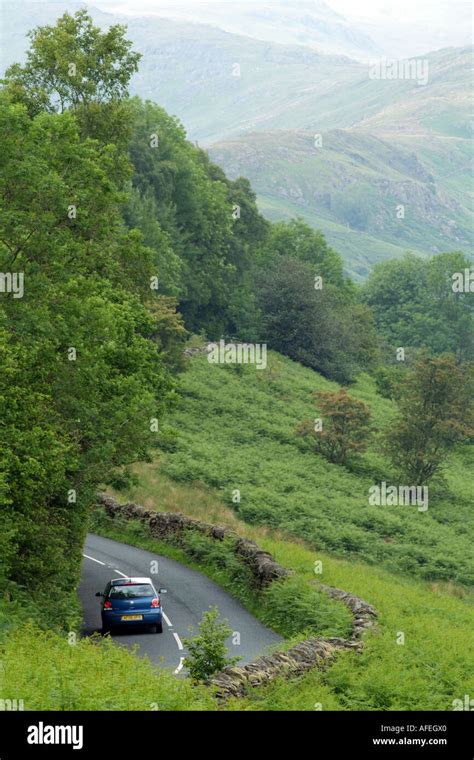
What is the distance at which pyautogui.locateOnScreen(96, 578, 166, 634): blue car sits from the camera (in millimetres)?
27703

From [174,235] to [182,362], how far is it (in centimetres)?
1675

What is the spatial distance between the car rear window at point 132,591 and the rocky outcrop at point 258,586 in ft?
14.4

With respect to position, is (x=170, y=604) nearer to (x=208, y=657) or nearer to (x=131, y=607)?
(x=131, y=607)

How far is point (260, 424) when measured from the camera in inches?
2534

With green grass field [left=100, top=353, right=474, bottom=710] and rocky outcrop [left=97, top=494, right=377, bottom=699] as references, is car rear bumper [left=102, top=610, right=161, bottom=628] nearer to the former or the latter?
rocky outcrop [left=97, top=494, right=377, bottom=699]

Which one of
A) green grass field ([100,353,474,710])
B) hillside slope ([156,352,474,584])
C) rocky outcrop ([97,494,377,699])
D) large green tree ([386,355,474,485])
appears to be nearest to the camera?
rocky outcrop ([97,494,377,699])

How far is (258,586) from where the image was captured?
3173cm

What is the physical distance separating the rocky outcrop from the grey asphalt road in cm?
134

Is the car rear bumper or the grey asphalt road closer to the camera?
the grey asphalt road

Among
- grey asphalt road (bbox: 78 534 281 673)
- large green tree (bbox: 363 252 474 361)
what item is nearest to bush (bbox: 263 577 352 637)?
grey asphalt road (bbox: 78 534 281 673)
